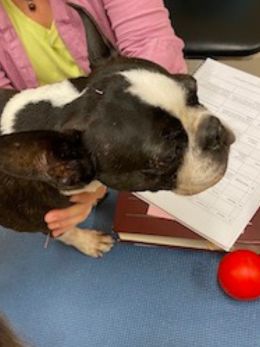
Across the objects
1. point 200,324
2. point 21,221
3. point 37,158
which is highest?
point 37,158

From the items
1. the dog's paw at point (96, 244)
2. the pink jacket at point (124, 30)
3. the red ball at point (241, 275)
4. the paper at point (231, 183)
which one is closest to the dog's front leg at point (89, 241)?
the dog's paw at point (96, 244)

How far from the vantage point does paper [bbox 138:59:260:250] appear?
43.4 inches

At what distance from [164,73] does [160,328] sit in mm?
475

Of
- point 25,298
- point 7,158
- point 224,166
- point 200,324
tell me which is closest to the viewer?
point 7,158

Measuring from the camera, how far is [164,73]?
911 millimetres

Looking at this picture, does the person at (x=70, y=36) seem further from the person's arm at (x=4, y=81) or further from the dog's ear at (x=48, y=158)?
the dog's ear at (x=48, y=158)

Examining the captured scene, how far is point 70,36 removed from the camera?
1222 mm

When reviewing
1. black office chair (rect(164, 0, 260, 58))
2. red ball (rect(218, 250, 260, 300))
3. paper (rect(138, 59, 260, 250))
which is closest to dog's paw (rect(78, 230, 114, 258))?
paper (rect(138, 59, 260, 250))

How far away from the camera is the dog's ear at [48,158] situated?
76 centimetres

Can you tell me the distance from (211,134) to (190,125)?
4 cm

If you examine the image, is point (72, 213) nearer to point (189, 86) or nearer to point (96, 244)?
Answer: point (96, 244)

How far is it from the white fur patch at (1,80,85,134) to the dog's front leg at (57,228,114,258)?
12.5 inches

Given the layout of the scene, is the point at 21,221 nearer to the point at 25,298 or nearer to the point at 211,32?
the point at 25,298

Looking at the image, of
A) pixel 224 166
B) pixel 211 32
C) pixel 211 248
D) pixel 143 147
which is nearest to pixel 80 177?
pixel 143 147
